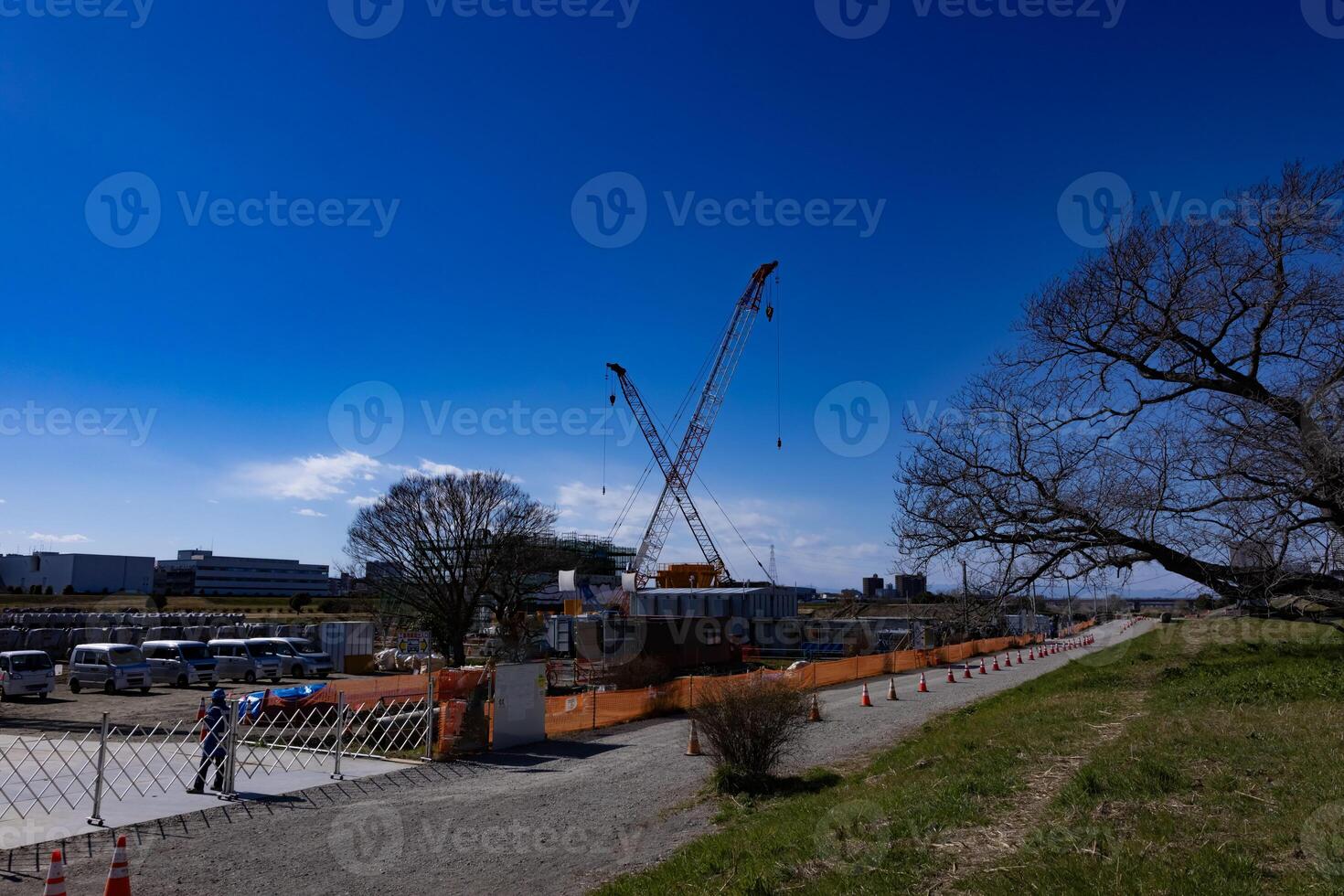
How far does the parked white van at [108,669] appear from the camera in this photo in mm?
31156

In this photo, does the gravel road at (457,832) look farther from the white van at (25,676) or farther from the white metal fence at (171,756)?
the white van at (25,676)

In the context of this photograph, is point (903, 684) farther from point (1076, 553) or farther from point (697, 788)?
point (697, 788)

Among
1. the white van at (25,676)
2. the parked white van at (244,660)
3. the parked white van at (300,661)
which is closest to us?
the white van at (25,676)

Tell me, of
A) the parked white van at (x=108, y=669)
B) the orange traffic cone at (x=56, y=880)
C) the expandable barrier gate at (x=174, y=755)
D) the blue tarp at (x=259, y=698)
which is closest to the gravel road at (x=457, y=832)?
the expandable barrier gate at (x=174, y=755)

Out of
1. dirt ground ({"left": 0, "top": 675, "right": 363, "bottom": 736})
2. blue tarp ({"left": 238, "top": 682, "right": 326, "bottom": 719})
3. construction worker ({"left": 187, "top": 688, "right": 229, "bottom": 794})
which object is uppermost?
construction worker ({"left": 187, "top": 688, "right": 229, "bottom": 794})

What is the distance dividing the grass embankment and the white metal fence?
7.82 meters

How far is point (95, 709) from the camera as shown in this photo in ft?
86.7

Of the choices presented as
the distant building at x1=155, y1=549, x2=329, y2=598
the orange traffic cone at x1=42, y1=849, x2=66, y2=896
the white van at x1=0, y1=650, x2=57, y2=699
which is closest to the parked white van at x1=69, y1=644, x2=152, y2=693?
the white van at x1=0, y1=650, x2=57, y2=699

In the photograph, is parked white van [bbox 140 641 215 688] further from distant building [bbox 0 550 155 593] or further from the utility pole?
distant building [bbox 0 550 155 593]

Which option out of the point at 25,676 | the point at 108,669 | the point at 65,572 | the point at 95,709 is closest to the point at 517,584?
the point at 108,669

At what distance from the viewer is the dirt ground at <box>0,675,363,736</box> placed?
22.1 meters

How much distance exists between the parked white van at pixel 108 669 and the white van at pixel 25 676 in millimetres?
2070

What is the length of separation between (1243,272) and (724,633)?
114 ft

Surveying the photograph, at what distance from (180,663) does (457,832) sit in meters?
29.1
